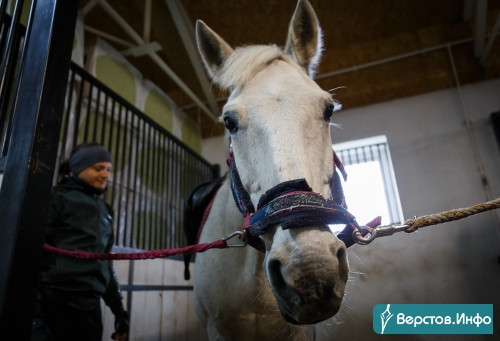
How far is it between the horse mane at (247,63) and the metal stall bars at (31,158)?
0.55m

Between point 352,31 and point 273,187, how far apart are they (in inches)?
127

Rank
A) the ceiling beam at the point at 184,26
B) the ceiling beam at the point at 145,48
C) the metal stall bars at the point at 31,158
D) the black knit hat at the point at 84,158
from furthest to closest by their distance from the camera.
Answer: the ceiling beam at the point at 145,48, the ceiling beam at the point at 184,26, the black knit hat at the point at 84,158, the metal stall bars at the point at 31,158

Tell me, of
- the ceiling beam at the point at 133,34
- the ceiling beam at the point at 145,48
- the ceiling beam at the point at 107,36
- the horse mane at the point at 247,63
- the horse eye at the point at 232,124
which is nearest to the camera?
the horse eye at the point at 232,124

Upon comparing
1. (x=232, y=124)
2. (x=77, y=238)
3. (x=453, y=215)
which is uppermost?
(x=232, y=124)

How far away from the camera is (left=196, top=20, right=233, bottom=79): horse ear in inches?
53.6

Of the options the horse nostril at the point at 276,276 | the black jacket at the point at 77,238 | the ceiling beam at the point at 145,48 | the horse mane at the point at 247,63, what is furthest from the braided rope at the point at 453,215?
the ceiling beam at the point at 145,48

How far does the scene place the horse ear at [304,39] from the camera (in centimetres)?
135

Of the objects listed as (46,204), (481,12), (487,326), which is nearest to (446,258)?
(487,326)

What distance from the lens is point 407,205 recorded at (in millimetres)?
1667

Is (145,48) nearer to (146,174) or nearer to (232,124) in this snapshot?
(146,174)

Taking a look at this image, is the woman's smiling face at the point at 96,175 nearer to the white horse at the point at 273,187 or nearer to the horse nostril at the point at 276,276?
the white horse at the point at 273,187

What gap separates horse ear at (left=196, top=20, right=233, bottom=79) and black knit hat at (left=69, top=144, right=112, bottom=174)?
0.80 metres

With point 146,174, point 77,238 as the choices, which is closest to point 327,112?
point 77,238

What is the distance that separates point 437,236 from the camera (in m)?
1.40
